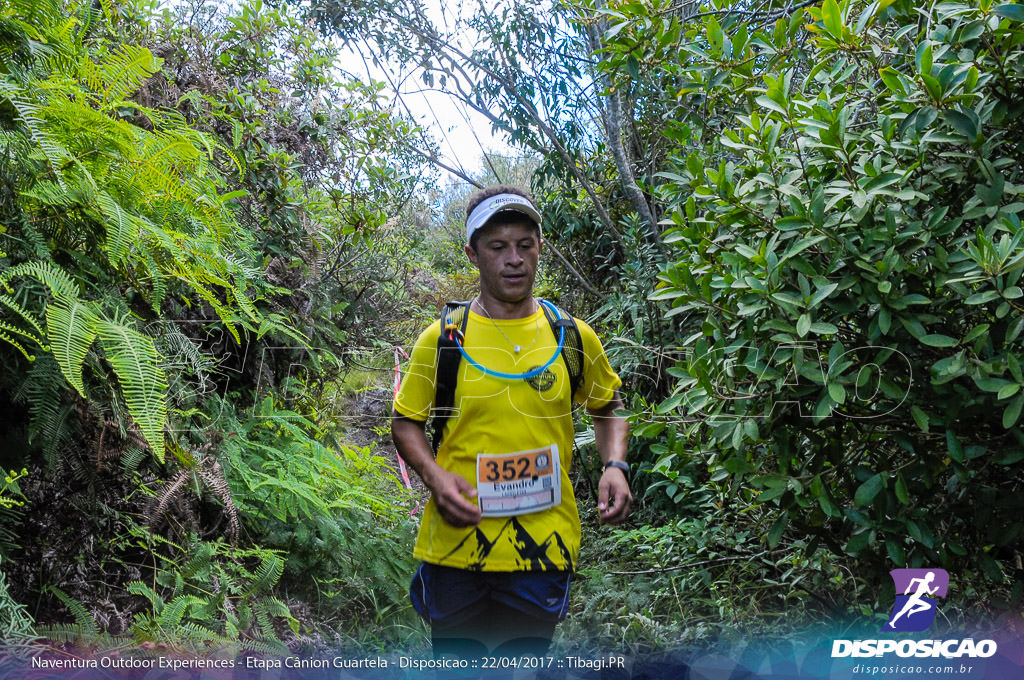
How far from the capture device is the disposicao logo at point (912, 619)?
1.99m

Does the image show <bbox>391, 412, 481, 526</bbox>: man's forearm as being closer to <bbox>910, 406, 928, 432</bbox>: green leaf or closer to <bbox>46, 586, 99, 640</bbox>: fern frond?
<bbox>46, 586, 99, 640</bbox>: fern frond

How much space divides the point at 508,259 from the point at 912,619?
1715 millimetres

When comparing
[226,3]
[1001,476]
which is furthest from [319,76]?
[1001,476]

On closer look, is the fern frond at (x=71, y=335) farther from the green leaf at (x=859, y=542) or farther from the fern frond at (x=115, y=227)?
the green leaf at (x=859, y=542)

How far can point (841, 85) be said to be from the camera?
234 cm

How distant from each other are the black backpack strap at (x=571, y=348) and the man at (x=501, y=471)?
4cm

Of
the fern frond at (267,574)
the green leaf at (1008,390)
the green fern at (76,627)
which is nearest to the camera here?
the green leaf at (1008,390)

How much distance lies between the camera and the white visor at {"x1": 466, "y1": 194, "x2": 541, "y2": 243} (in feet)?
8.41

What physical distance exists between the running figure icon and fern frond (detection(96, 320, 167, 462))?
7.54ft

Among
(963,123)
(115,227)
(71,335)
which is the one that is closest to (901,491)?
(963,123)

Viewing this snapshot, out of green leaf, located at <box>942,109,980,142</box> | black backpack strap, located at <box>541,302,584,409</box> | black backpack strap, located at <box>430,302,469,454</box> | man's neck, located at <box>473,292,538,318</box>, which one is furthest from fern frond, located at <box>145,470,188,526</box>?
green leaf, located at <box>942,109,980,142</box>

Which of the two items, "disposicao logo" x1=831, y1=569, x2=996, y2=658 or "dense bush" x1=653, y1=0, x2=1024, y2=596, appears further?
"disposicao logo" x1=831, y1=569, x2=996, y2=658

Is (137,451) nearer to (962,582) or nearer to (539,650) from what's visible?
(539,650)

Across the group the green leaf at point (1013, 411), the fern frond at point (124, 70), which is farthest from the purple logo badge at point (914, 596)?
the fern frond at point (124, 70)
